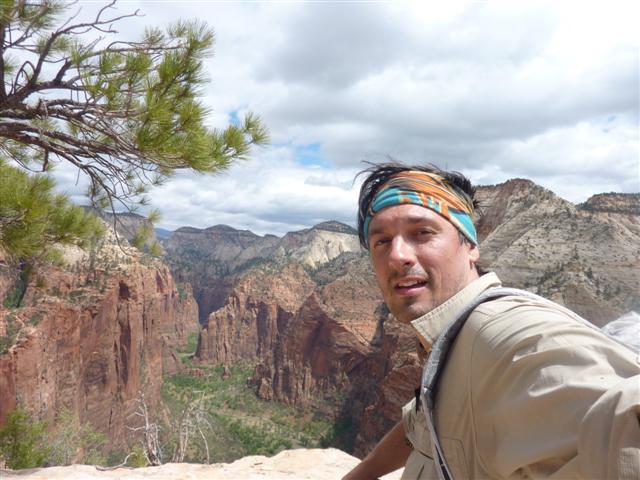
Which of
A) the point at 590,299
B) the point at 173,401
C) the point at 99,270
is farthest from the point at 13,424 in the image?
the point at 173,401

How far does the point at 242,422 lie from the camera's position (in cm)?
5350

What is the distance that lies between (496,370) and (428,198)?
79cm

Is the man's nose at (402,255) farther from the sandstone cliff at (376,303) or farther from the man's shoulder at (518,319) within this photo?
the sandstone cliff at (376,303)

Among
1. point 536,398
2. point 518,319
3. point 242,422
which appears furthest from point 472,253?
point 242,422

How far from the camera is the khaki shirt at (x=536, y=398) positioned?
789mm

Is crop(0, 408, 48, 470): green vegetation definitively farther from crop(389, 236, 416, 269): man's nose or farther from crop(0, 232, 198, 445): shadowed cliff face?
crop(389, 236, 416, 269): man's nose

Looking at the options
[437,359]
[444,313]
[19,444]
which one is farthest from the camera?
[19,444]

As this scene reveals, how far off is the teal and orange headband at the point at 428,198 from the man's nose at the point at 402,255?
19cm

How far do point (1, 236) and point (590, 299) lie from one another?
25.9 meters

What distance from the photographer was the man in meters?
0.81

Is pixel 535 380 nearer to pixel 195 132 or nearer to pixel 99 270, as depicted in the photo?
pixel 195 132

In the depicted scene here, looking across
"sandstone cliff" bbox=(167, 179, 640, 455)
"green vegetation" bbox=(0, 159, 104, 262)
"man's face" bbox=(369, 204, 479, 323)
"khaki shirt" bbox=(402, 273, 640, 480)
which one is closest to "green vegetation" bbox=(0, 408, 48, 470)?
"green vegetation" bbox=(0, 159, 104, 262)

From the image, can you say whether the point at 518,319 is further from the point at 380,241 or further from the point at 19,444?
the point at 19,444

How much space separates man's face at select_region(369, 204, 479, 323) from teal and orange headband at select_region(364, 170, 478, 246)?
0.11 ft
